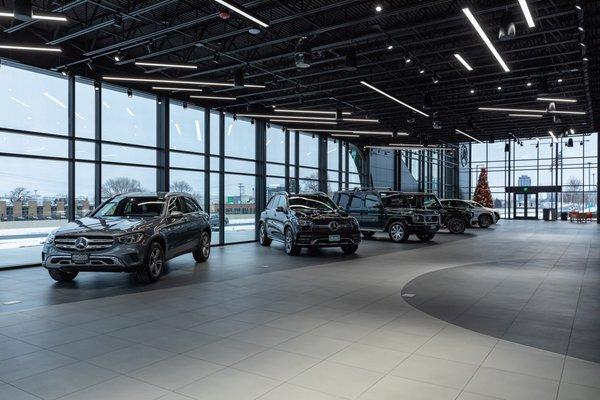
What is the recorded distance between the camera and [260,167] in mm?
16531

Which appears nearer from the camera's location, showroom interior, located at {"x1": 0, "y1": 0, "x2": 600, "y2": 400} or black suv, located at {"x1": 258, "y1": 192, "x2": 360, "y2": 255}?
showroom interior, located at {"x1": 0, "y1": 0, "x2": 600, "y2": 400}

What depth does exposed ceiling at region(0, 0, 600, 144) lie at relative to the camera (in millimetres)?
8516

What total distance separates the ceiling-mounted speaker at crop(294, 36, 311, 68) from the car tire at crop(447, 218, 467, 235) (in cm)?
1295

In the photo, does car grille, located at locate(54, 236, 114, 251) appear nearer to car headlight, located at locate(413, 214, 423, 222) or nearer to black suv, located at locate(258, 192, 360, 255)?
black suv, located at locate(258, 192, 360, 255)

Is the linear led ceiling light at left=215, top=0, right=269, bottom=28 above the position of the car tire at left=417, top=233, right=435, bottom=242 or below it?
above

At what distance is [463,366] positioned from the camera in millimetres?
3861

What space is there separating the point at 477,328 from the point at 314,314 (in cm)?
190

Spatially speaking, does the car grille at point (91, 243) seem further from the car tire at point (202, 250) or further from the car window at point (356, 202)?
the car window at point (356, 202)

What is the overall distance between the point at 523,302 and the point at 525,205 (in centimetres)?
3161

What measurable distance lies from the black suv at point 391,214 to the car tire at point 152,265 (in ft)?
29.4

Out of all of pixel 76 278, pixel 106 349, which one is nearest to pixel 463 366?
pixel 106 349

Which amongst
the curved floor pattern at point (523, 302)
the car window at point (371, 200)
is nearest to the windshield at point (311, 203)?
the car window at point (371, 200)

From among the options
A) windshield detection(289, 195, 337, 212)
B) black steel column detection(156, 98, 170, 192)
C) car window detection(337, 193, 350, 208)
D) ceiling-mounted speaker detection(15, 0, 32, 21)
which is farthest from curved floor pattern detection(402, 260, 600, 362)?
black steel column detection(156, 98, 170, 192)

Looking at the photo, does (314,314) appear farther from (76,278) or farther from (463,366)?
(76,278)
